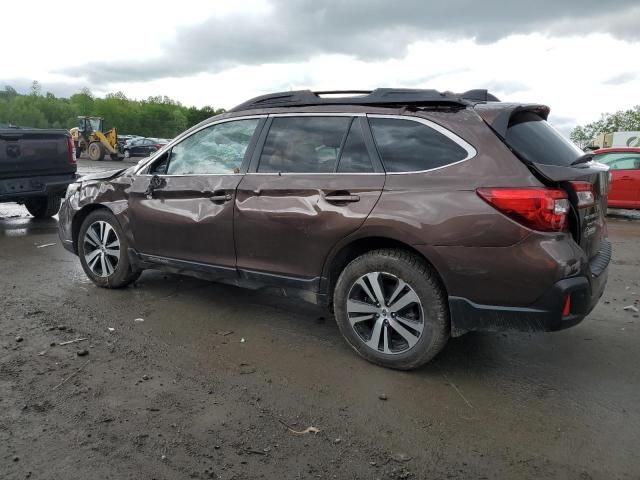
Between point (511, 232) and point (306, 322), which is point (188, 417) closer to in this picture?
point (306, 322)

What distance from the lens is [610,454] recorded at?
105 inches

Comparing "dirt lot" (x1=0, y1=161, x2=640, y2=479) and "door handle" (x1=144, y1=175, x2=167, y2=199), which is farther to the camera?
"door handle" (x1=144, y1=175, x2=167, y2=199)

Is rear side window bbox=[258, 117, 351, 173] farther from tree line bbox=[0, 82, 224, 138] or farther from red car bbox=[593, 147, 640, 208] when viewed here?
tree line bbox=[0, 82, 224, 138]

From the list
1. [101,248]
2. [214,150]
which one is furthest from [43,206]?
[214,150]

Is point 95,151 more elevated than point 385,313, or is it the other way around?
point 95,151

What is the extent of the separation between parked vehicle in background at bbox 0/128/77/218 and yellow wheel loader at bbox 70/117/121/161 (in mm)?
25130

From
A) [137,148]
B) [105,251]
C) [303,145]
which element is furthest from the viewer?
[137,148]

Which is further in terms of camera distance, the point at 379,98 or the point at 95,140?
the point at 95,140

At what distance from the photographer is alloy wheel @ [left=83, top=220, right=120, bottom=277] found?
514 cm

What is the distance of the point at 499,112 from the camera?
132 inches

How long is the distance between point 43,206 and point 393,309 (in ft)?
26.8

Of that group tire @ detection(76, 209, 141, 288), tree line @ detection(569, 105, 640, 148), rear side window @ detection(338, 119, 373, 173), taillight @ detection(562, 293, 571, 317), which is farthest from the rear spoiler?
tree line @ detection(569, 105, 640, 148)

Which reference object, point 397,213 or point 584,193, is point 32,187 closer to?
point 397,213

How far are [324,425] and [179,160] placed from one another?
9.12 feet
